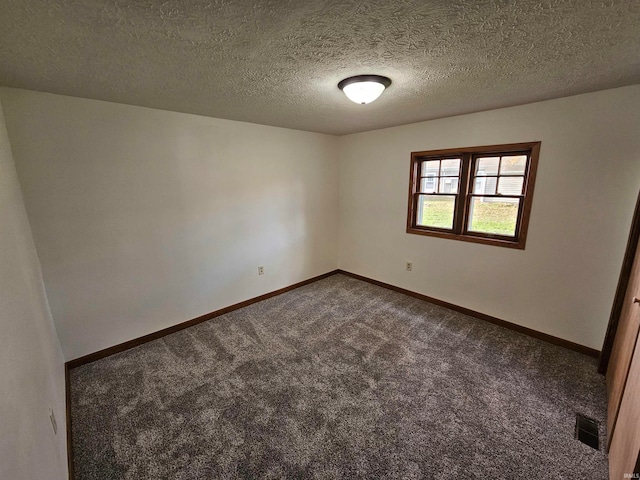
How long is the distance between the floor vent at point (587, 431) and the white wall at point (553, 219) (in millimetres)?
959

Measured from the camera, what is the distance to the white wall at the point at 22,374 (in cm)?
83

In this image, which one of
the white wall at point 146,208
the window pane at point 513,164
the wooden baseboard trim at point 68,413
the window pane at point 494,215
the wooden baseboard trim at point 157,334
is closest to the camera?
the wooden baseboard trim at point 68,413

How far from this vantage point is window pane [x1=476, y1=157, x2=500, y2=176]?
285 cm

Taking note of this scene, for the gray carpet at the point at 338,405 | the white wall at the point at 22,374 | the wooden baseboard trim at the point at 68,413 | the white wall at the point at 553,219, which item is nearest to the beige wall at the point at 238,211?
the white wall at the point at 553,219

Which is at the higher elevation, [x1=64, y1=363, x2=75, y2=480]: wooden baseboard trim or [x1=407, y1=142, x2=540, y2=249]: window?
[x1=407, y1=142, x2=540, y2=249]: window

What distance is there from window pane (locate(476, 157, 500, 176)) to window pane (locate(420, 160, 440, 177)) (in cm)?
46

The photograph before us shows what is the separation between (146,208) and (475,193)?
3417 millimetres

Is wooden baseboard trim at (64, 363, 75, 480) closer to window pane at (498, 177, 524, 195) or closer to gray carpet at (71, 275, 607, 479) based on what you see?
gray carpet at (71, 275, 607, 479)

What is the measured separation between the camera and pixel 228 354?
247cm

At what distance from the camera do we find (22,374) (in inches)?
41.3

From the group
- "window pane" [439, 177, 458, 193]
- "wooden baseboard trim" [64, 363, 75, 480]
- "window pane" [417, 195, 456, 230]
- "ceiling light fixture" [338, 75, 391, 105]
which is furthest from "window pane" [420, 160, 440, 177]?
"wooden baseboard trim" [64, 363, 75, 480]

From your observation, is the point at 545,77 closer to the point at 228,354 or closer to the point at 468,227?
the point at 468,227

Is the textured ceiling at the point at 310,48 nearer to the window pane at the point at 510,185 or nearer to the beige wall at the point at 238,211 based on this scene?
the beige wall at the point at 238,211

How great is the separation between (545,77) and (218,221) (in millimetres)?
3086
